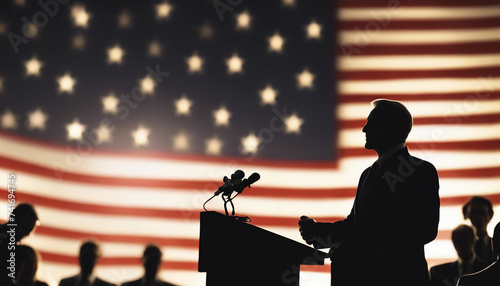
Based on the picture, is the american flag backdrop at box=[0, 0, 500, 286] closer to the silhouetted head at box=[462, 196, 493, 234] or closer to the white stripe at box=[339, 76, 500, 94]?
the white stripe at box=[339, 76, 500, 94]

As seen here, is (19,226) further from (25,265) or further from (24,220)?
(25,265)

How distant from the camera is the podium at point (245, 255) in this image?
5.53 feet

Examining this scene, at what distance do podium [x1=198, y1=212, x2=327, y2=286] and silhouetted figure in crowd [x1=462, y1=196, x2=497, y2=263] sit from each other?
172 cm

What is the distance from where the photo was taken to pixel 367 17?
12.8 feet

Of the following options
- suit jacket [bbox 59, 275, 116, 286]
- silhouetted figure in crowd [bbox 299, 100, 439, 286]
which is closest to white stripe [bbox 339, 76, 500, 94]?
silhouetted figure in crowd [bbox 299, 100, 439, 286]

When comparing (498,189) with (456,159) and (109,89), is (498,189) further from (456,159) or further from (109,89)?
(109,89)

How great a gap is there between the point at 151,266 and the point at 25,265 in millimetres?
989

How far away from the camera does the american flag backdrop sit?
360 cm

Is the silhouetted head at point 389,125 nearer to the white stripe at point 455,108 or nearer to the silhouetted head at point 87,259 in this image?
the white stripe at point 455,108

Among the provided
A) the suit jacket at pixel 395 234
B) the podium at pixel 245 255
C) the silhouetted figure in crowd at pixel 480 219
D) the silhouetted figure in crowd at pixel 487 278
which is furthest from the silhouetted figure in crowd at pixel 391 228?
the silhouetted figure in crowd at pixel 480 219

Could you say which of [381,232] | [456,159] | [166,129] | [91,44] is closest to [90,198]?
[166,129]

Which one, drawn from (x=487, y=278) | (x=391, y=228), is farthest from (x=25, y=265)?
(x=487, y=278)

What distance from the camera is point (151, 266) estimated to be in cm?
319

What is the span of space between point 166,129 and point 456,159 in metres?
2.31
